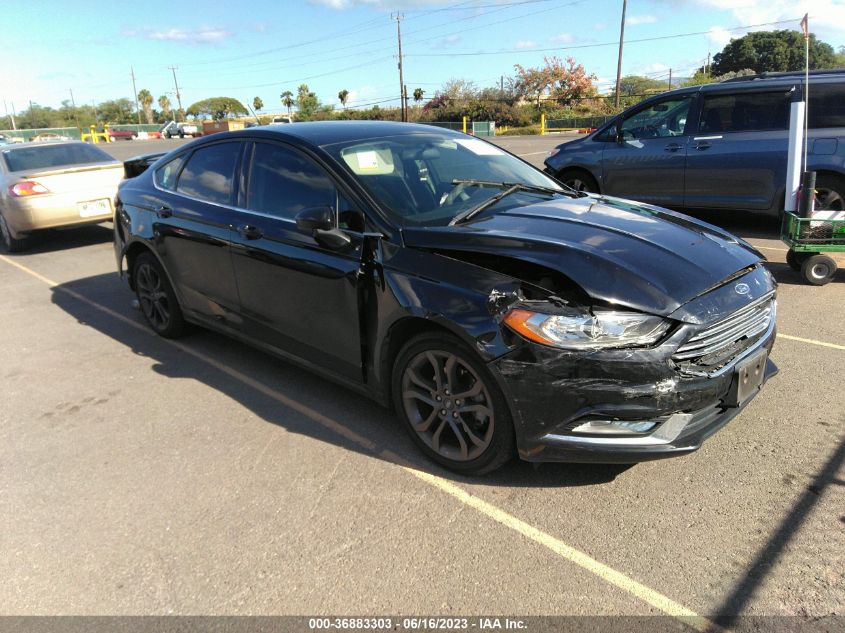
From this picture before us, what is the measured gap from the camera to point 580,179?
9.15m

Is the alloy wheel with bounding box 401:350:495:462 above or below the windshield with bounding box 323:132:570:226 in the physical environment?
below

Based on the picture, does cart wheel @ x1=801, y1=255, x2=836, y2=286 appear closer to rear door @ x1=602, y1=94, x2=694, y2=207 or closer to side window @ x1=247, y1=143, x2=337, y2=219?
rear door @ x1=602, y1=94, x2=694, y2=207

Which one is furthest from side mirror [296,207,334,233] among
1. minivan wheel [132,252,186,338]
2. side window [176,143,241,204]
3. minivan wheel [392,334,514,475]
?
minivan wheel [132,252,186,338]

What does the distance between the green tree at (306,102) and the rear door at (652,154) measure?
8137 centimetres

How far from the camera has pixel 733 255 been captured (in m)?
3.14

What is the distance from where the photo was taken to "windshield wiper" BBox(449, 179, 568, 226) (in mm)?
3355

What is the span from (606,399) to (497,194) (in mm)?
1630

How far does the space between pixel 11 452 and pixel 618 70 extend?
164 ft

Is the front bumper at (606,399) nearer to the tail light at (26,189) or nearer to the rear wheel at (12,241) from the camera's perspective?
the tail light at (26,189)

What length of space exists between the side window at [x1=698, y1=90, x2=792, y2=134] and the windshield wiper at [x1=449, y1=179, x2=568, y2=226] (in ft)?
16.0

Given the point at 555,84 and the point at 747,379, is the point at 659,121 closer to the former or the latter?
the point at 747,379

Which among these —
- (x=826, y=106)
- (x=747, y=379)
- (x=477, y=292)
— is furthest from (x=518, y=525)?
(x=826, y=106)

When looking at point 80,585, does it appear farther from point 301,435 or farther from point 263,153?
point 263,153

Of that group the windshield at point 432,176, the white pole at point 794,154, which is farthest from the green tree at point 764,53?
the windshield at point 432,176
